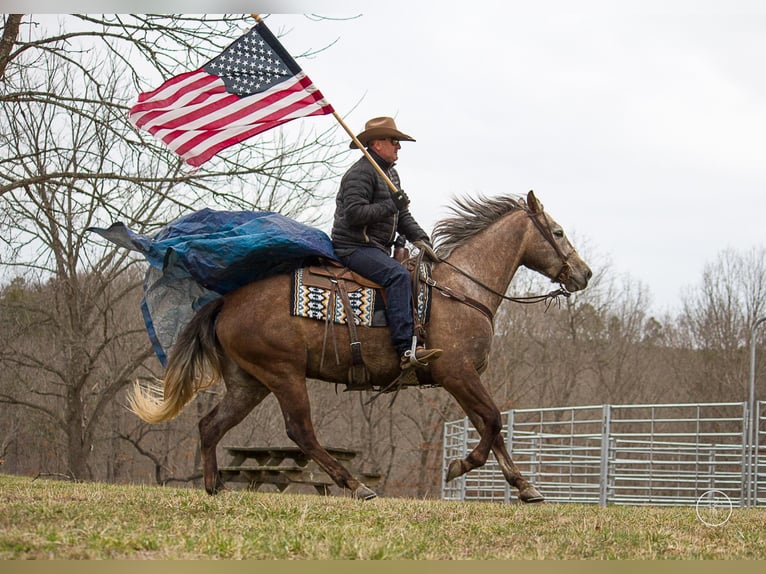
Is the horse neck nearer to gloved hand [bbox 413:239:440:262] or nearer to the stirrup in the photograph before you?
gloved hand [bbox 413:239:440:262]

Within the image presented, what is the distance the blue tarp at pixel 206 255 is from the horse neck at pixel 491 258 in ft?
3.89

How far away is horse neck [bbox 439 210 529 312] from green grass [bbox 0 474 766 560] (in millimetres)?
2038

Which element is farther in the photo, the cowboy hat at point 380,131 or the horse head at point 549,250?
the horse head at point 549,250

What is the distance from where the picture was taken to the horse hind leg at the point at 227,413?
856 cm

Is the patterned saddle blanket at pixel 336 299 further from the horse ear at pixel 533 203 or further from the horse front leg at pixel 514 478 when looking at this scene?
the horse ear at pixel 533 203

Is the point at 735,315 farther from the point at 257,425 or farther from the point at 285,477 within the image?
the point at 285,477

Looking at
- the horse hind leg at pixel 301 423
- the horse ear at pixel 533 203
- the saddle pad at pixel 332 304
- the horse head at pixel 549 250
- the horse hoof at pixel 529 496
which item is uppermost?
the horse ear at pixel 533 203

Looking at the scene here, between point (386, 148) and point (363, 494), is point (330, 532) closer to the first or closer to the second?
point (363, 494)

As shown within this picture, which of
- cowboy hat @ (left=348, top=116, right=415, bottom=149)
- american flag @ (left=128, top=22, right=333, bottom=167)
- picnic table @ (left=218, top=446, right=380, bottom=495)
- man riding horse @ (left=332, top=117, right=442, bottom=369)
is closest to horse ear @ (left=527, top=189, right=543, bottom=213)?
man riding horse @ (left=332, top=117, right=442, bottom=369)

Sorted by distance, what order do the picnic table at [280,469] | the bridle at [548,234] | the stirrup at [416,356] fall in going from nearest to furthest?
the stirrup at [416,356] < the bridle at [548,234] < the picnic table at [280,469]

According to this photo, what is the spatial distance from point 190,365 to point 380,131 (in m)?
2.78

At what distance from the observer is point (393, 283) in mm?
8188

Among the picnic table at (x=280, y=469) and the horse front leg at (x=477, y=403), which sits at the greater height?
the horse front leg at (x=477, y=403)

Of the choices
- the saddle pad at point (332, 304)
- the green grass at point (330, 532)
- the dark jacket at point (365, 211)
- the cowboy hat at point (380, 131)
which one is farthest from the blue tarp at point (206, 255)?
the green grass at point (330, 532)
